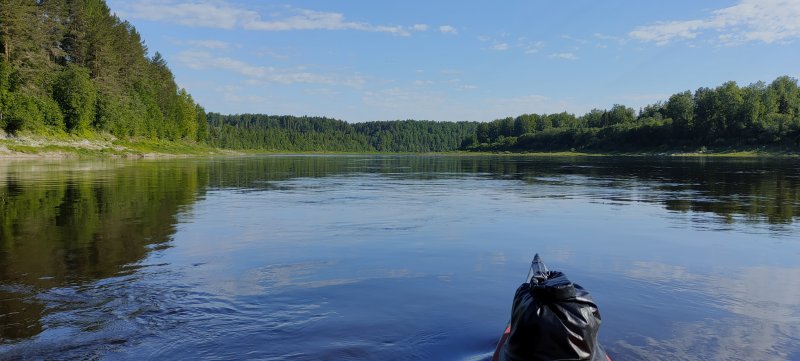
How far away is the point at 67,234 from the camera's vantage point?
1541 centimetres

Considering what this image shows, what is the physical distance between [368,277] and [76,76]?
96011 mm

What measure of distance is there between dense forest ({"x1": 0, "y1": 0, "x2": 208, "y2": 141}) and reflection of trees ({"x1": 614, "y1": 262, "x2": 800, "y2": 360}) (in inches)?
3213

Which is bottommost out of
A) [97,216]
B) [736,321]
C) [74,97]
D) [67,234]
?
[736,321]

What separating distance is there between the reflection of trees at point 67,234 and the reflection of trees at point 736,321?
893 centimetres

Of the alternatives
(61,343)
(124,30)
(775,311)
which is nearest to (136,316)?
(61,343)

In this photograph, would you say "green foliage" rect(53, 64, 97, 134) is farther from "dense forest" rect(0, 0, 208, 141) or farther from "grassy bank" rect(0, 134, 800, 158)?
"grassy bank" rect(0, 134, 800, 158)

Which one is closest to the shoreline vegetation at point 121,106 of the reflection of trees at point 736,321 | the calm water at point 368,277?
the calm water at point 368,277

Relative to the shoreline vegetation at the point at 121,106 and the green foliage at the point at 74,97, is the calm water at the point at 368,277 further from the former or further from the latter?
the green foliage at the point at 74,97

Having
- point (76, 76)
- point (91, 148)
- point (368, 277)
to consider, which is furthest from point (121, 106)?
point (368, 277)

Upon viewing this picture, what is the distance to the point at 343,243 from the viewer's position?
596 inches

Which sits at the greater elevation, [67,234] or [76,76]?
[76,76]

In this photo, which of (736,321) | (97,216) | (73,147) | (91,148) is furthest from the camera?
(91,148)

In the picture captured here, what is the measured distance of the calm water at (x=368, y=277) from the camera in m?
7.58

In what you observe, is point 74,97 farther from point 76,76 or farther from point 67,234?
point 67,234
